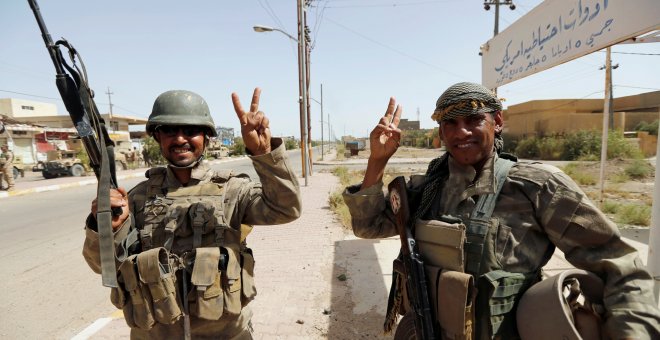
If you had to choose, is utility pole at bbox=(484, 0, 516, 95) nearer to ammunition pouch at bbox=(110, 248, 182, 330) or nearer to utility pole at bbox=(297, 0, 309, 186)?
utility pole at bbox=(297, 0, 309, 186)

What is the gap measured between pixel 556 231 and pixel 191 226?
159 cm

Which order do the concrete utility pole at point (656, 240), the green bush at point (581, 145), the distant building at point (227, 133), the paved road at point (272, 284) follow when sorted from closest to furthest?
1. the concrete utility pole at point (656, 240)
2. the paved road at point (272, 284)
3. the green bush at point (581, 145)
4. the distant building at point (227, 133)

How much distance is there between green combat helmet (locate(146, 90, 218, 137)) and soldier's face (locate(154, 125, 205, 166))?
59mm

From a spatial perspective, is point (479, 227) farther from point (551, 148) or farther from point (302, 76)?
point (551, 148)

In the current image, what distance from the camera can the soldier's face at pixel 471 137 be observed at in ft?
4.83

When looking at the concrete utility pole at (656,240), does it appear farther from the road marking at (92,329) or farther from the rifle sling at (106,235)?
the road marking at (92,329)

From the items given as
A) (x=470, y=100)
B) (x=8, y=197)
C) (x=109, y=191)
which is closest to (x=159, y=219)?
(x=109, y=191)

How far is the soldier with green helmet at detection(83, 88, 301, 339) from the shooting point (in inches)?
59.4

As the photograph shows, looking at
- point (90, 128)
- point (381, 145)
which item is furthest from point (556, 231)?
point (90, 128)

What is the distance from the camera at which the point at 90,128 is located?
1.45m

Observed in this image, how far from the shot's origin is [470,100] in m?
1.45

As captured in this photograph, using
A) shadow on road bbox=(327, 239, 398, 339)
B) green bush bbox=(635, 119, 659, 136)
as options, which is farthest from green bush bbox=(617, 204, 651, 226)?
green bush bbox=(635, 119, 659, 136)

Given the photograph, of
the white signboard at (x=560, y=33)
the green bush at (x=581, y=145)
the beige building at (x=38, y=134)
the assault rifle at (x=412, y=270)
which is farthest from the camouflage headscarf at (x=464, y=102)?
the green bush at (x=581, y=145)

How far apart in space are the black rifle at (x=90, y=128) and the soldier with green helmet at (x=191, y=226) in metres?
0.09
